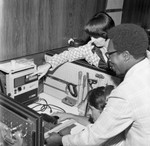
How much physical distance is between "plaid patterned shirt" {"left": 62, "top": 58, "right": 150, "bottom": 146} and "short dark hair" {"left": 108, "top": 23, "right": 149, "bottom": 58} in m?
0.06

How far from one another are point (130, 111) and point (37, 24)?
Answer: 1.13 metres

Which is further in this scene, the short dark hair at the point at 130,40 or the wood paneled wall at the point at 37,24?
the wood paneled wall at the point at 37,24

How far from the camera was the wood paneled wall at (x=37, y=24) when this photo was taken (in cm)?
157

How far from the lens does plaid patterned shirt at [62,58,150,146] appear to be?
0.90 metres

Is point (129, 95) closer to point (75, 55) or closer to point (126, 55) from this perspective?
point (126, 55)

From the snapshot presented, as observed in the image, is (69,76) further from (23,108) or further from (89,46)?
(23,108)

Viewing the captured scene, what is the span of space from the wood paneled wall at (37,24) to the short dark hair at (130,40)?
88cm

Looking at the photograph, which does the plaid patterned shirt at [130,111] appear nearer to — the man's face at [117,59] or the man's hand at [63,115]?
the man's face at [117,59]

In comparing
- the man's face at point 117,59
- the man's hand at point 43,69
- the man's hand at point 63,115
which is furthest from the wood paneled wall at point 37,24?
the man's face at point 117,59

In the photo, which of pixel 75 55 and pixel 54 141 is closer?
pixel 54 141

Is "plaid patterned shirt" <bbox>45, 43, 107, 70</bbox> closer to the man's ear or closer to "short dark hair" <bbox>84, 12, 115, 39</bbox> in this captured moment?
"short dark hair" <bbox>84, 12, 115, 39</bbox>

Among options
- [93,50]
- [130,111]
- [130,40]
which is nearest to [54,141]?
[130,111]

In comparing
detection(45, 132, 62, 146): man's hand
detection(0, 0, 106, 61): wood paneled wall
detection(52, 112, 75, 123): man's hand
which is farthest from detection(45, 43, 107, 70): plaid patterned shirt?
detection(45, 132, 62, 146): man's hand

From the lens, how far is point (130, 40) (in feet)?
3.02
